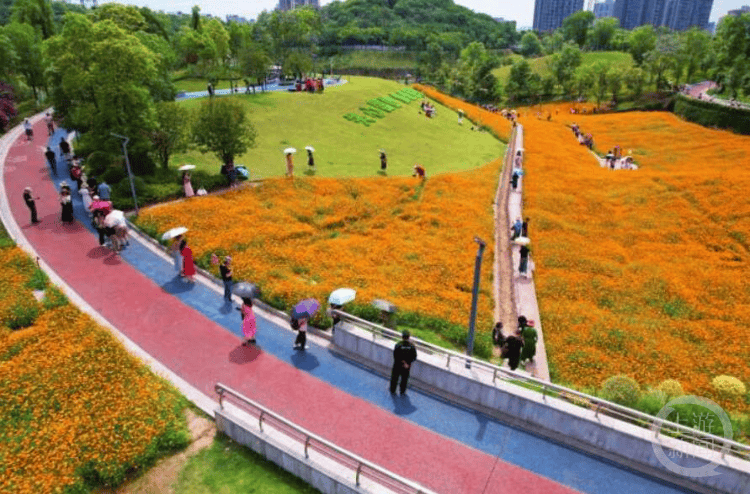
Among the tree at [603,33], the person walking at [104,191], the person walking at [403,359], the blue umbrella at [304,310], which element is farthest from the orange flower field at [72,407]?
the tree at [603,33]

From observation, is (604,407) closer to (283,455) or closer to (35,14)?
(283,455)

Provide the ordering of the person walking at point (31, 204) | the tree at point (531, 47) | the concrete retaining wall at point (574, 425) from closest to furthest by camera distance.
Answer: the concrete retaining wall at point (574, 425), the person walking at point (31, 204), the tree at point (531, 47)

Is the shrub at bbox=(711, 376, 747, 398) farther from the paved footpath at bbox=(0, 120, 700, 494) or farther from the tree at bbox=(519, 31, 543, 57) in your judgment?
the tree at bbox=(519, 31, 543, 57)

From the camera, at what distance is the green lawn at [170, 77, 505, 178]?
1473 inches

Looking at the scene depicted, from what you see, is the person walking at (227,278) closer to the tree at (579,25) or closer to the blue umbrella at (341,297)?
the blue umbrella at (341,297)

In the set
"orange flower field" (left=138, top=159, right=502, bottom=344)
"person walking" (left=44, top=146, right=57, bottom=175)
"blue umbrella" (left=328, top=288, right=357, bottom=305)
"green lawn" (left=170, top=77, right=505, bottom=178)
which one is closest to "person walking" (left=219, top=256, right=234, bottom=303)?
"orange flower field" (left=138, top=159, right=502, bottom=344)

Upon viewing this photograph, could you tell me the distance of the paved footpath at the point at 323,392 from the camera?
39.8 feet

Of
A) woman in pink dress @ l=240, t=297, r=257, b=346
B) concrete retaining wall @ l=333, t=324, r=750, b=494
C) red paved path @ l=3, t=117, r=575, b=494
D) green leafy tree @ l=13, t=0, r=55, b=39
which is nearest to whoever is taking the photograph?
concrete retaining wall @ l=333, t=324, r=750, b=494

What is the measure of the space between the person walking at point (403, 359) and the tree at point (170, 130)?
2370 centimetres

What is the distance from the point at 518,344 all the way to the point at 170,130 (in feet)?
84.1

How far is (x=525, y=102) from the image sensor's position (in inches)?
3920

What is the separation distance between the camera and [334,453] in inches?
468

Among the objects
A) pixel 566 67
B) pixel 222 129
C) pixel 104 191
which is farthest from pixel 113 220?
pixel 566 67

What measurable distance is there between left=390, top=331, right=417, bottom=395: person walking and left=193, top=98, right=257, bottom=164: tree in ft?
72.4
